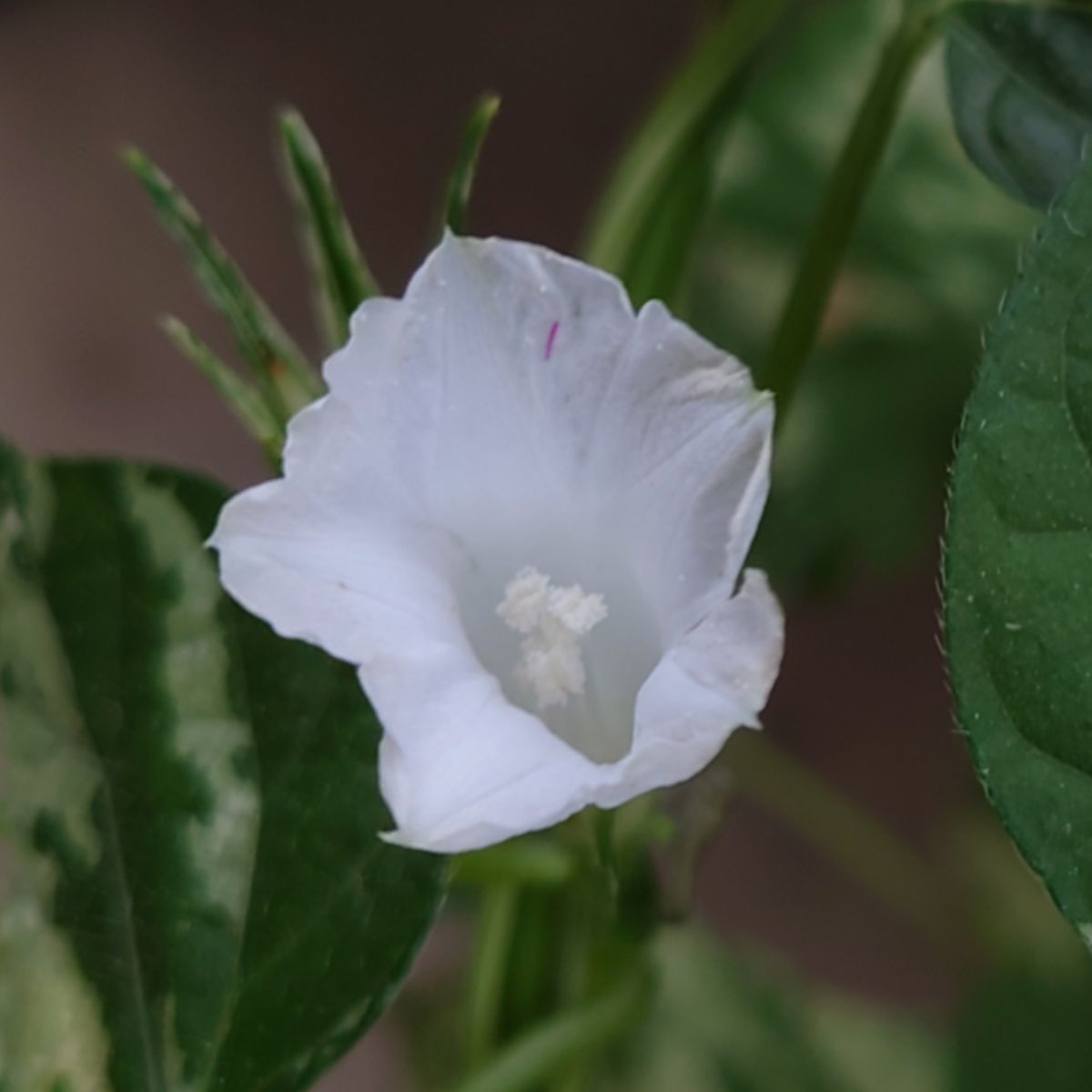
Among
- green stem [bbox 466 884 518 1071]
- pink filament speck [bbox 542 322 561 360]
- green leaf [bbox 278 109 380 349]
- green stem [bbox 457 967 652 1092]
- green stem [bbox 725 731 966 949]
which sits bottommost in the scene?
green stem [bbox 725 731 966 949]

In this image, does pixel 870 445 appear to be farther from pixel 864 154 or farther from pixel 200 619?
pixel 200 619

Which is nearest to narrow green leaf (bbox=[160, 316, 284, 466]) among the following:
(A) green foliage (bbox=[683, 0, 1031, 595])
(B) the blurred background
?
(A) green foliage (bbox=[683, 0, 1031, 595])

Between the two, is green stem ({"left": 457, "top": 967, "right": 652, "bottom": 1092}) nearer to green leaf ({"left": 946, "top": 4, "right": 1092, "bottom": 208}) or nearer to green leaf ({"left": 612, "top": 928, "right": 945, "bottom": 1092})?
green leaf ({"left": 946, "top": 4, "right": 1092, "bottom": 208})

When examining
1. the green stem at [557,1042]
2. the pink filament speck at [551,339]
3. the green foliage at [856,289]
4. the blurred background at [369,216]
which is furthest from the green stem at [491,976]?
the blurred background at [369,216]

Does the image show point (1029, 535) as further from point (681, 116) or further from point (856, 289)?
point (856, 289)

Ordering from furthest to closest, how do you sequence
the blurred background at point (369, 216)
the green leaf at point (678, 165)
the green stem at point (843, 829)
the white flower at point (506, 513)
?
1. the blurred background at point (369, 216)
2. the green stem at point (843, 829)
3. the green leaf at point (678, 165)
4. the white flower at point (506, 513)

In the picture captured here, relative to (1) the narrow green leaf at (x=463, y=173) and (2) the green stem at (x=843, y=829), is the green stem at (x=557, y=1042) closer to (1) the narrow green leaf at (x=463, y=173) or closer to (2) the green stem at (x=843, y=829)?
(1) the narrow green leaf at (x=463, y=173)
